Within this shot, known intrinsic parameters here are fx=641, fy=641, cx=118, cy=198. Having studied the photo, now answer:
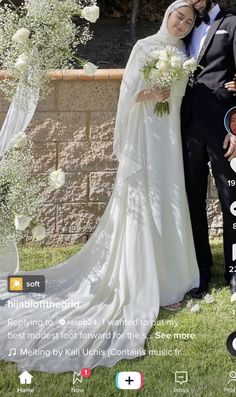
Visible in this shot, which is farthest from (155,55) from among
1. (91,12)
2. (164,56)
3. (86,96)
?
(86,96)

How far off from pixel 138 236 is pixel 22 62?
782 millimetres

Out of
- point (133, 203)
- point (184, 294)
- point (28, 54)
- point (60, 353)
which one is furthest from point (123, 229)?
point (28, 54)

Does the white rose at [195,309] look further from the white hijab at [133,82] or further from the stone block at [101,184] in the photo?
the stone block at [101,184]

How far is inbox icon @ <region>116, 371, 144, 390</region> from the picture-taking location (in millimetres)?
2111

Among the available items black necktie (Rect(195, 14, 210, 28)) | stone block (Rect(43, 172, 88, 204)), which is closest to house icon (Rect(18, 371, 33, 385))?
stone block (Rect(43, 172, 88, 204))

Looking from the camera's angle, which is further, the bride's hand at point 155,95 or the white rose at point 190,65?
the bride's hand at point 155,95

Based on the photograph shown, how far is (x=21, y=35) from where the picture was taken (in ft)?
7.43

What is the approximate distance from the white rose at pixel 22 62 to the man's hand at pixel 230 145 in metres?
0.79

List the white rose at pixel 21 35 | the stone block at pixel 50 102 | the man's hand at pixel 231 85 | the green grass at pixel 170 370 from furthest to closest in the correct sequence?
the stone block at pixel 50 102
the man's hand at pixel 231 85
the white rose at pixel 21 35
the green grass at pixel 170 370

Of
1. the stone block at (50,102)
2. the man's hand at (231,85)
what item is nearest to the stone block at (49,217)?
the stone block at (50,102)

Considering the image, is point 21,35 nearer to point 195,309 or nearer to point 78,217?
point 78,217

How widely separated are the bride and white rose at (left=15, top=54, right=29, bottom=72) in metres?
0.39

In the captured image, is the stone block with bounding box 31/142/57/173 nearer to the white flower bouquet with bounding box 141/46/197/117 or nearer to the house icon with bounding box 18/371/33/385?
the white flower bouquet with bounding box 141/46/197/117

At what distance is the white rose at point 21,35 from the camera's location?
2.26 meters
